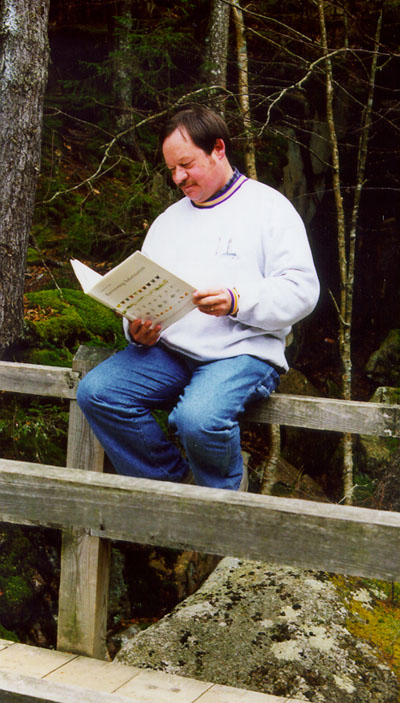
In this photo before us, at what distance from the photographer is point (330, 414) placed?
9.04 ft

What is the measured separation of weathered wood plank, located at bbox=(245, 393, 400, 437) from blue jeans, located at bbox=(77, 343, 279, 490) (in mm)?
107

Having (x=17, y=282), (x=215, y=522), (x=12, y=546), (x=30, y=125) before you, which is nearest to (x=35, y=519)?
(x=215, y=522)

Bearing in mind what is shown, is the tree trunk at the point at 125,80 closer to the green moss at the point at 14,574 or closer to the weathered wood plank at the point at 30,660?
the green moss at the point at 14,574

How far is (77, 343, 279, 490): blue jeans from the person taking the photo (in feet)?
8.17

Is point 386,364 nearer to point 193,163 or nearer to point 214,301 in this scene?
point 193,163

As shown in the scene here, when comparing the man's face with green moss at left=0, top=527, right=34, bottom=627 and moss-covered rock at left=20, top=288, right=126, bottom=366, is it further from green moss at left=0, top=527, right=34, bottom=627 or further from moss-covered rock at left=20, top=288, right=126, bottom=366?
green moss at left=0, top=527, right=34, bottom=627

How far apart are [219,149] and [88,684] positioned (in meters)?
2.02

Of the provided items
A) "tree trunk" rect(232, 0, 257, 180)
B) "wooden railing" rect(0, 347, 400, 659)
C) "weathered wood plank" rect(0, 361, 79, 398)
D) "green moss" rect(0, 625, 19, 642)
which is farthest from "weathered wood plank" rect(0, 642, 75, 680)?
"tree trunk" rect(232, 0, 257, 180)

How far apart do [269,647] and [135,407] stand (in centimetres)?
123

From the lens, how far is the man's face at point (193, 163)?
8.96 feet

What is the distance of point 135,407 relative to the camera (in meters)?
2.69

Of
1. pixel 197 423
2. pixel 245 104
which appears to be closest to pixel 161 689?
pixel 197 423

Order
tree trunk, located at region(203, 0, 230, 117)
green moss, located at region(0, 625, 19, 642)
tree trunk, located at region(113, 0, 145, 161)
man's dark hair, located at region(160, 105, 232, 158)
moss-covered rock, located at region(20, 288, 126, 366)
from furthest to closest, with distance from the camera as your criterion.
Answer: tree trunk, located at region(113, 0, 145, 161) → tree trunk, located at region(203, 0, 230, 117) → moss-covered rock, located at region(20, 288, 126, 366) → green moss, located at region(0, 625, 19, 642) → man's dark hair, located at region(160, 105, 232, 158)

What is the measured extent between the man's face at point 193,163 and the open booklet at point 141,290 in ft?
1.87
